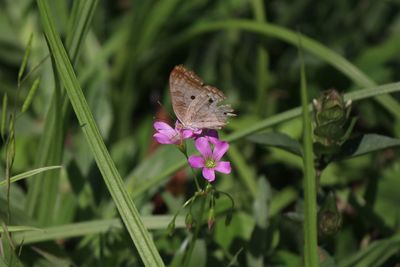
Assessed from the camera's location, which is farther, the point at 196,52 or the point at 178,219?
the point at 196,52

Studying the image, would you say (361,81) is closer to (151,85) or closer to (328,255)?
(328,255)

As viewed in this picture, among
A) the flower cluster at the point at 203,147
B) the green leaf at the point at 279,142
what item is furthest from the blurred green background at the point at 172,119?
the flower cluster at the point at 203,147

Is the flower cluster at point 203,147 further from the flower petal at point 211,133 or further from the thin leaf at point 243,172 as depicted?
the thin leaf at point 243,172

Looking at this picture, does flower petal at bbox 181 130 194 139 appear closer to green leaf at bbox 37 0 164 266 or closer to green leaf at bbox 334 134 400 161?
green leaf at bbox 37 0 164 266

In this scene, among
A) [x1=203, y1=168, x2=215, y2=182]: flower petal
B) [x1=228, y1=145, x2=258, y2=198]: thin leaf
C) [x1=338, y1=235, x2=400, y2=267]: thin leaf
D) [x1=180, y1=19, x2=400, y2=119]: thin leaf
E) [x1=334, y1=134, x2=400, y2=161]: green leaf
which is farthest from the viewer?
[x1=228, y1=145, x2=258, y2=198]: thin leaf

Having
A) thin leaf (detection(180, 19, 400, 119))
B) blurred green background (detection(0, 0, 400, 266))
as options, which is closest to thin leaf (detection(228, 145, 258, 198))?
blurred green background (detection(0, 0, 400, 266))

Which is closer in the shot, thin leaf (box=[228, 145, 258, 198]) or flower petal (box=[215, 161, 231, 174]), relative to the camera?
flower petal (box=[215, 161, 231, 174])

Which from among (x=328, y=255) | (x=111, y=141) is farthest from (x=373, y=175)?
(x=111, y=141)

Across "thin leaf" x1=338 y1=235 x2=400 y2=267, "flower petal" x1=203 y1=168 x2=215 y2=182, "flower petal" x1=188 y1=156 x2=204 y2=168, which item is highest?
"flower petal" x1=188 y1=156 x2=204 y2=168
